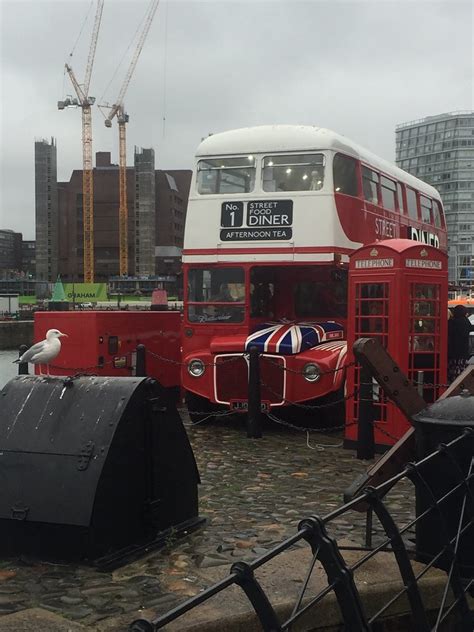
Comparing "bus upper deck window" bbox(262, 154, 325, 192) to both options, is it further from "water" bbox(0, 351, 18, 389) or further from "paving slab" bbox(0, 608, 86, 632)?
"water" bbox(0, 351, 18, 389)

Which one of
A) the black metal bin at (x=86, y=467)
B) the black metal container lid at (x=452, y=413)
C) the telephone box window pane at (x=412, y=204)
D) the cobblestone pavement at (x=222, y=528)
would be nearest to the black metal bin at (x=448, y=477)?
the black metal container lid at (x=452, y=413)

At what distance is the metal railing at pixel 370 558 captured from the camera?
2627 millimetres

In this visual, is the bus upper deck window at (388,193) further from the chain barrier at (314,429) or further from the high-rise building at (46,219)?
the high-rise building at (46,219)

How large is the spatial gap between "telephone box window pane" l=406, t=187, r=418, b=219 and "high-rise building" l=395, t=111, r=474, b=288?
113 m

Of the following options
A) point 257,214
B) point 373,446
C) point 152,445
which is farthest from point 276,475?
point 257,214

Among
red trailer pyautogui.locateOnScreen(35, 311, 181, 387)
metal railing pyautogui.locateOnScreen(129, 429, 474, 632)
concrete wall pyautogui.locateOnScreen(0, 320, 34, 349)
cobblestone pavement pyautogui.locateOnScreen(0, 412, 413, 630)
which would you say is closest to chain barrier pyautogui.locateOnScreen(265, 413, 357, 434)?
cobblestone pavement pyautogui.locateOnScreen(0, 412, 413, 630)

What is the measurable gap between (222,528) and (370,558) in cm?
244

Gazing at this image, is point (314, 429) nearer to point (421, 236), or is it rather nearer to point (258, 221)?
point (258, 221)

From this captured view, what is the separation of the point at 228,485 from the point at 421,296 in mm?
Answer: 4065

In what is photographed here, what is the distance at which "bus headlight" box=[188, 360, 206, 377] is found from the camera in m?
11.5

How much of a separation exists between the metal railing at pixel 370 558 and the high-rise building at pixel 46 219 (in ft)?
512

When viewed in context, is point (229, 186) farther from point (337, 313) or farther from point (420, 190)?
point (420, 190)

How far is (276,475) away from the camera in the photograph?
26.4 feet

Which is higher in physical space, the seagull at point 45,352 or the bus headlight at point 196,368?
the seagull at point 45,352
